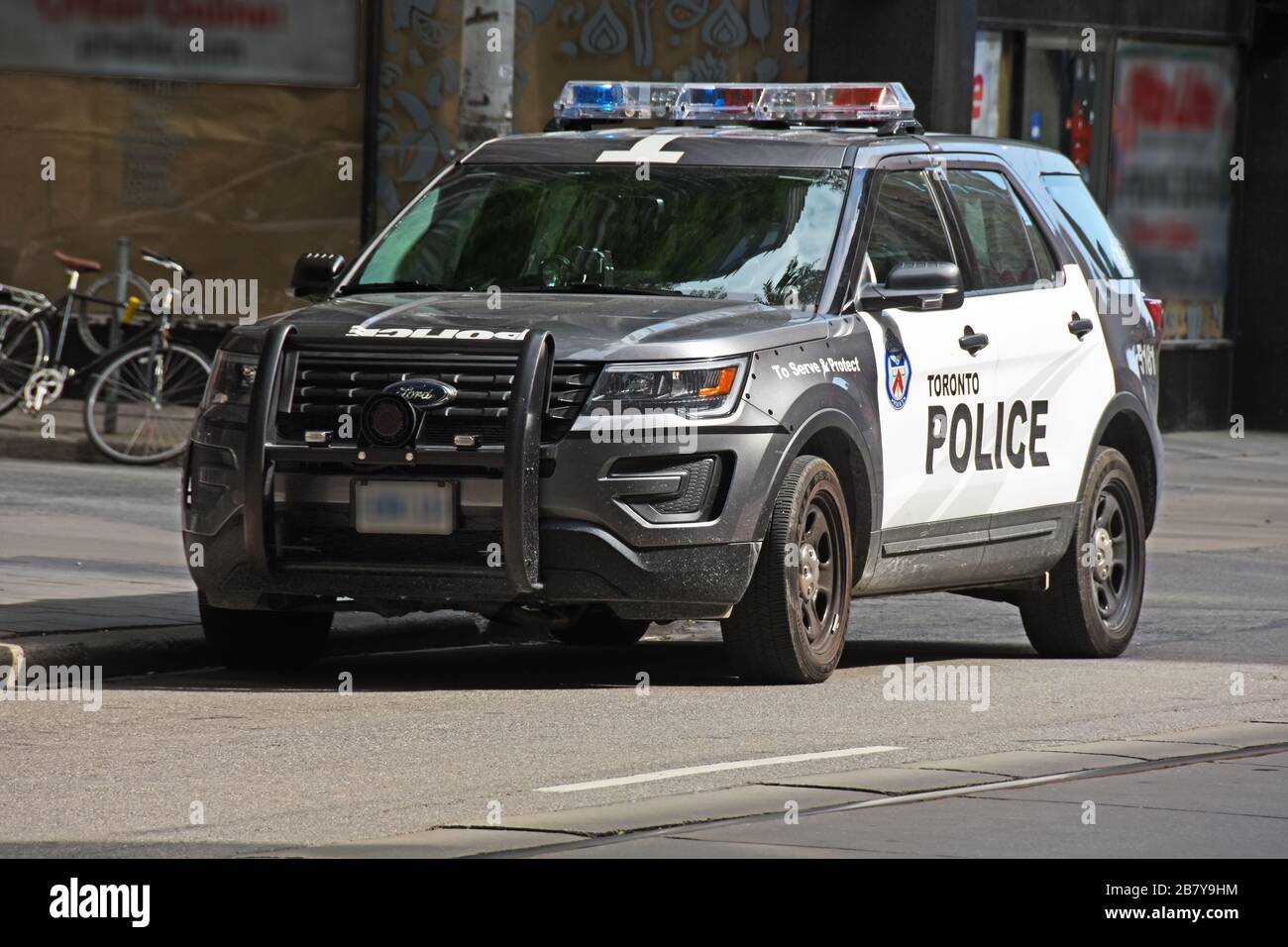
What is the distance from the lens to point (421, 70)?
64.0 ft

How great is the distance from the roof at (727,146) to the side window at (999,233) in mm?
191

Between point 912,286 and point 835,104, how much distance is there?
139cm

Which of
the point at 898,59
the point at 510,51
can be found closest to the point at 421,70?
the point at 898,59

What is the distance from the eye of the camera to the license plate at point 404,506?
8578mm

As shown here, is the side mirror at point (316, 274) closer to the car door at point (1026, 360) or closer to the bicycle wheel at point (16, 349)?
the car door at point (1026, 360)

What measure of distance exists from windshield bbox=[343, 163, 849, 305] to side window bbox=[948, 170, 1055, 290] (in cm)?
81

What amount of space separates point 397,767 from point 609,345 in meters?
1.83

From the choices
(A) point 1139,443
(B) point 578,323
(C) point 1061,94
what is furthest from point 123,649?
(C) point 1061,94

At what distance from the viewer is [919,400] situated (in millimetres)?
9758

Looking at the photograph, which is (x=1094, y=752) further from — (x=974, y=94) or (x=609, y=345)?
(x=974, y=94)

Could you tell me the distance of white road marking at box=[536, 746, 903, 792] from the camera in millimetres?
7094

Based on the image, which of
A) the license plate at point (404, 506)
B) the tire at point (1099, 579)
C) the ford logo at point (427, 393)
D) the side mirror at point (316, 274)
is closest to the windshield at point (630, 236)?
the side mirror at point (316, 274)

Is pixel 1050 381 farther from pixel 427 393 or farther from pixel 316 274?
pixel 427 393

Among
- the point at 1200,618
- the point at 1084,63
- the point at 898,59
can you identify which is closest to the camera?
the point at 1200,618
